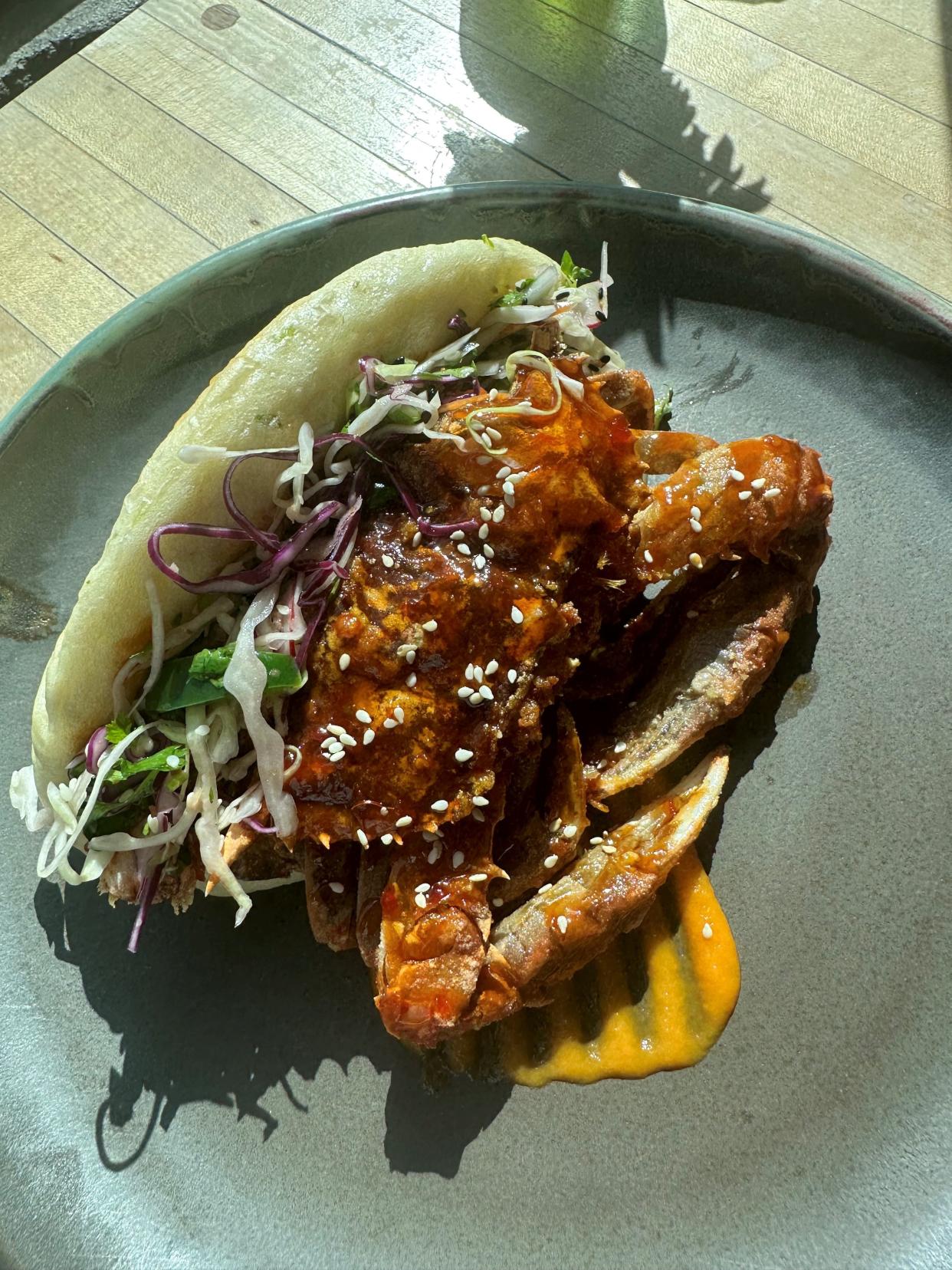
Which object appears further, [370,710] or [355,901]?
[355,901]

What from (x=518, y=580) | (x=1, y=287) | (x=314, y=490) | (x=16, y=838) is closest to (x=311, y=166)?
(x=1, y=287)

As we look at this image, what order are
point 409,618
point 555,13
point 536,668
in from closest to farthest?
point 409,618 < point 536,668 < point 555,13

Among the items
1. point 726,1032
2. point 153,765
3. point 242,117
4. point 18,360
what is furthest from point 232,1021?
point 242,117

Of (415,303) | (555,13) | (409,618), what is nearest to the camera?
(409,618)

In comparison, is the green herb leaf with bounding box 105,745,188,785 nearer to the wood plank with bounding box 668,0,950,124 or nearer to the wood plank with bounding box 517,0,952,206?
the wood plank with bounding box 517,0,952,206

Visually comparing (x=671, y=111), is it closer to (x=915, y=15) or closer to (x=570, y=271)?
(x=915, y=15)

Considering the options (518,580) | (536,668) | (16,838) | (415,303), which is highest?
(415,303)

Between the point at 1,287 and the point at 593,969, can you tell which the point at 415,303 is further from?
the point at 1,287

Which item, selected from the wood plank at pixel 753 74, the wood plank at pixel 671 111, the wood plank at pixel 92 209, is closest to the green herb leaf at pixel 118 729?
the wood plank at pixel 92 209
